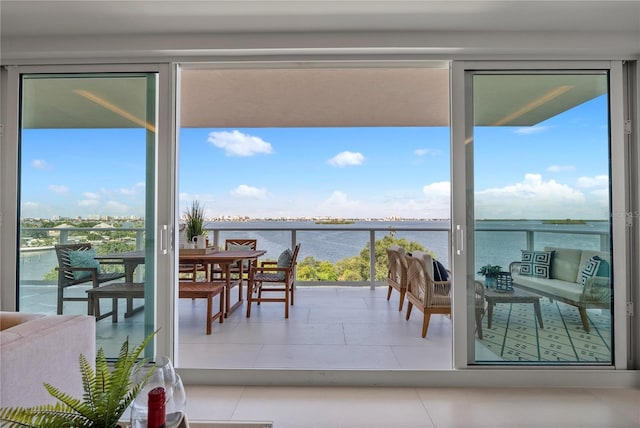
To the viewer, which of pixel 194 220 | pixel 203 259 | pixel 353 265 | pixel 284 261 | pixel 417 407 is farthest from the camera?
pixel 353 265

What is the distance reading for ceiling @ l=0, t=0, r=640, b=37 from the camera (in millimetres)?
2143

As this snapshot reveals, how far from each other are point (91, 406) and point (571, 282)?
2.98m

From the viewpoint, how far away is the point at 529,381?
2.47 meters

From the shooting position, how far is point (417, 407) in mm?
2203

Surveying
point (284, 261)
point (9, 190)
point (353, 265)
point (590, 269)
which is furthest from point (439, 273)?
point (353, 265)

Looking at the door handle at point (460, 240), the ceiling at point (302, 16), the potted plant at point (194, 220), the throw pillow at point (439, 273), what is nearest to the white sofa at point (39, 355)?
the ceiling at point (302, 16)

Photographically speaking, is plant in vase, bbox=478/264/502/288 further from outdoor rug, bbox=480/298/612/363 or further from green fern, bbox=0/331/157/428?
green fern, bbox=0/331/157/428

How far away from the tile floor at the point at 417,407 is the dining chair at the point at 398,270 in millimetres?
1744

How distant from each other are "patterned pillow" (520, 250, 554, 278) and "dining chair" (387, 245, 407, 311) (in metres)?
1.50

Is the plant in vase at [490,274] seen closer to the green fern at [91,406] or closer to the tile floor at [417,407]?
the tile floor at [417,407]

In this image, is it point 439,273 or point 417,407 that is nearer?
point 417,407

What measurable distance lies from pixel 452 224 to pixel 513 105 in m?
1.01

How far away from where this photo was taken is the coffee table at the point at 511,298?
2.57m

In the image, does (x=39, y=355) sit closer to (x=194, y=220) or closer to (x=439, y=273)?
(x=439, y=273)
